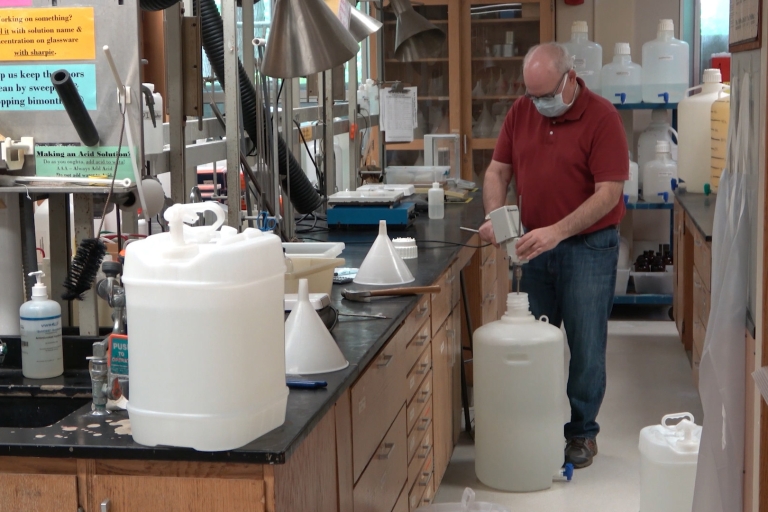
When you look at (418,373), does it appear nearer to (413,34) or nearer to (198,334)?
(198,334)

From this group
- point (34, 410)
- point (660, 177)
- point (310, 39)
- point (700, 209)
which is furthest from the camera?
point (660, 177)

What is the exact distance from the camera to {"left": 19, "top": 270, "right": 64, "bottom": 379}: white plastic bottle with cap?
72.1 inches

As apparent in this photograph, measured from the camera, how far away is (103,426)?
5.08 ft

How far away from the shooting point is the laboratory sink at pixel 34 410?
5.97 feet

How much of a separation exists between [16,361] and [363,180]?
3137 millimetres

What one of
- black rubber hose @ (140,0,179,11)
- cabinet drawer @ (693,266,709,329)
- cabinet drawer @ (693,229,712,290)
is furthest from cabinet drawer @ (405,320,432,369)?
cabinet drawer @ (693,266,709,329)

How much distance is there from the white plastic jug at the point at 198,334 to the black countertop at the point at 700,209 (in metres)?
2.73

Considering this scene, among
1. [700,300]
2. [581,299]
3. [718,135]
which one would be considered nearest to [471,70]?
[718,135]

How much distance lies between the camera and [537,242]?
3271mm

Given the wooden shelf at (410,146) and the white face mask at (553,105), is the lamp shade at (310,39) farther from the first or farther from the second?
the wooden shelf at (410,146)

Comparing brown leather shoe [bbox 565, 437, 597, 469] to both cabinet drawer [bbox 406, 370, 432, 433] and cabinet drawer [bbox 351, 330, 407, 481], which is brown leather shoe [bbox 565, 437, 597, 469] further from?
cabinet drawer [bbox 351, 330, 407, 481]

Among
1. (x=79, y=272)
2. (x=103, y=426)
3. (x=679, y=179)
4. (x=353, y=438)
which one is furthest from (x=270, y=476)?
(x=679, y=179)

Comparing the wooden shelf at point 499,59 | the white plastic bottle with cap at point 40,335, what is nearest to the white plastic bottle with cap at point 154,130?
the white plastic bottle with cap at point 40,335

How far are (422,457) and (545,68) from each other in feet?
4.77
